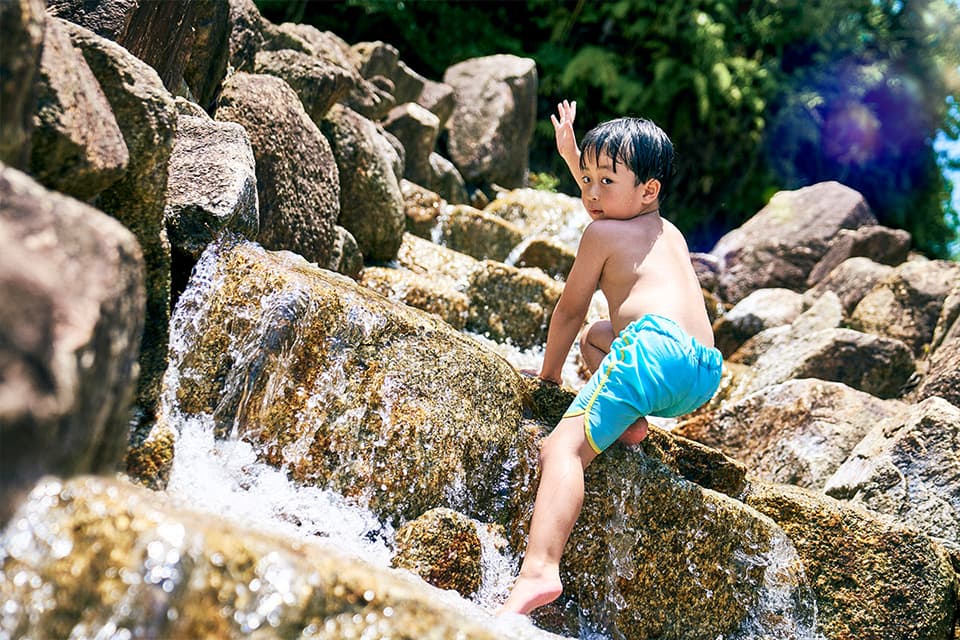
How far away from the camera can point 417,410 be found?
3316mm

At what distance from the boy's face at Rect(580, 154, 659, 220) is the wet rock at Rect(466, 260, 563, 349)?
9.04 feet

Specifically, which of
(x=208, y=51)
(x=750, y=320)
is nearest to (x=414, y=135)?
(x=750, y=320)

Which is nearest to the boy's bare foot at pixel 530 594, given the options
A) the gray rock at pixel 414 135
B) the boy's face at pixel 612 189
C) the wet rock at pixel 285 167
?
the boy's face at pixel 612 189

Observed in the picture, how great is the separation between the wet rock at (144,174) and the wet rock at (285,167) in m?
1.53

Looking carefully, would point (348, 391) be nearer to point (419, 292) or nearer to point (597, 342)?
point (597, 342)

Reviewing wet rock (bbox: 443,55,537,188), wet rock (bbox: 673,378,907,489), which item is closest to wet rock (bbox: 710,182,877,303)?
wet rock (bbox: 443,55,537,188)

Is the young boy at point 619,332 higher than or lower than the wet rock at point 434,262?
higher

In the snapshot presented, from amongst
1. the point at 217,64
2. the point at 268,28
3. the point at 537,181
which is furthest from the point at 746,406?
the point at 537,181

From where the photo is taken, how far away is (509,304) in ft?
21.1

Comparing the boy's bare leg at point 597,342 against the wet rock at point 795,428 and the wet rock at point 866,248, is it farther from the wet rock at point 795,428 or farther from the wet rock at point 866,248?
the wet rock at point 866,248

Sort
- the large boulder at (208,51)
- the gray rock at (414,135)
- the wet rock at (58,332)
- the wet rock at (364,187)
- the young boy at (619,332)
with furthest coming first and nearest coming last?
1. the gray rock at (414,135)
2. the wet rock at (364,187)
3. the large boulder at (208,51)
4. the young boy at (619,332)
5. the wet rock at (58,332)

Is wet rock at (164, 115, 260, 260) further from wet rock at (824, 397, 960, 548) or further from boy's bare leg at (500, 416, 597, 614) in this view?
wet rock at (824, 397, 960, 548)

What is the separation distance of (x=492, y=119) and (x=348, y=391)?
8.15 metres

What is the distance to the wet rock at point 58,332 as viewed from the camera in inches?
59.4
